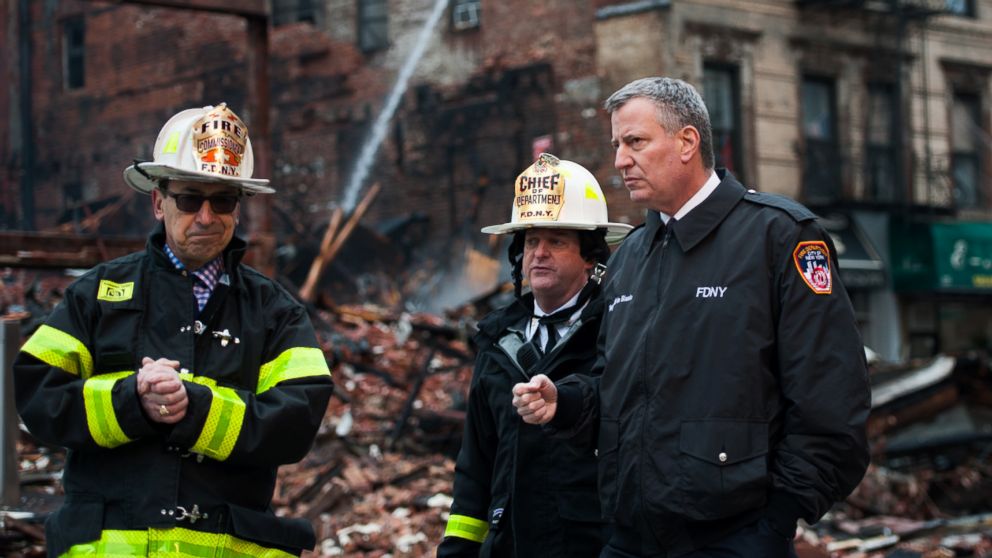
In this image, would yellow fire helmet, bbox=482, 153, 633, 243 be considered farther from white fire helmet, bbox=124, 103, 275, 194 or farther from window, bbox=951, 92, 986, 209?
window, bbox=951, 92, 986, 209

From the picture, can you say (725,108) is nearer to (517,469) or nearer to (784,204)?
(517,469)

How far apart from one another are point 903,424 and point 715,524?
441 inches

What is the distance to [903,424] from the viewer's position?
46.2 feet

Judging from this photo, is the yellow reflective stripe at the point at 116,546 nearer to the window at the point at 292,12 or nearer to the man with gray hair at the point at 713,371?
the man with gray hair at the point at 713,371

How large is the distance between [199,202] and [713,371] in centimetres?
168

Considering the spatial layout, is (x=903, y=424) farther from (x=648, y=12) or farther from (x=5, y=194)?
(x=5, y=194)

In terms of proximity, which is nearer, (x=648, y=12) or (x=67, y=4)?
(x=648, y=12)

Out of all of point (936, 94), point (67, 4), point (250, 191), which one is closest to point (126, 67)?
point (67, 4)

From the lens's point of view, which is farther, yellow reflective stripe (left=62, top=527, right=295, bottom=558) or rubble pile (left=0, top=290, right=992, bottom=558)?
rubble pile (left=0, top=290, right=992, bottom=558)

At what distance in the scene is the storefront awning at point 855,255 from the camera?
21797 mm

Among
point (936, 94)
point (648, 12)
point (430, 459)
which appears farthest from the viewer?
point (936, 94)

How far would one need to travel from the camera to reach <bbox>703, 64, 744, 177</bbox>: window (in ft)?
67.8

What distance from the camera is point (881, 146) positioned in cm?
2302

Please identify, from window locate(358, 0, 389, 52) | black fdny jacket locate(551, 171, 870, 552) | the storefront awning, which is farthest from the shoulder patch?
window locate(358, 0, 389, 52)
